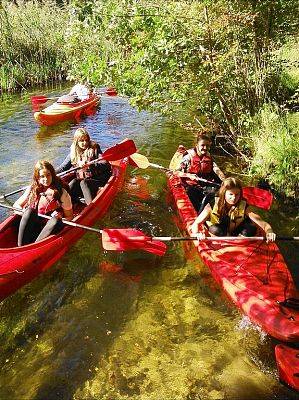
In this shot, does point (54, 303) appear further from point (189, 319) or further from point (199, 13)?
point (199, 13)

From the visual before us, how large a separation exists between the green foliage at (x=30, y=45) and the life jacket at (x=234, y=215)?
38.0 ft

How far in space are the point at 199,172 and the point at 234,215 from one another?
6.22 ft

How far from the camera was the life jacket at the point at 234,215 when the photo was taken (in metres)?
4.57

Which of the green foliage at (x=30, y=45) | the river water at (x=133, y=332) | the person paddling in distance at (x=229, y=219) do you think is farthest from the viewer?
the green foliage at (x=30, y=45)

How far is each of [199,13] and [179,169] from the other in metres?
2.49

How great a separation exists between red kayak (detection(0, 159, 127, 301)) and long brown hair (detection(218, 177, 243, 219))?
1778 mm

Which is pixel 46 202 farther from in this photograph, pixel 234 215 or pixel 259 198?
pixel 259 198

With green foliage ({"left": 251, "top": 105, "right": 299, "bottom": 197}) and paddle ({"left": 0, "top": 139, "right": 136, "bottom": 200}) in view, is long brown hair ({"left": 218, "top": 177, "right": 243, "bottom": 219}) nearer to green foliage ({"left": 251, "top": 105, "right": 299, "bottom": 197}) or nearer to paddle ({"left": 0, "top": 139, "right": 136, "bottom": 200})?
green foliage ({"left": 251, "top": 105, "right": 299, "bottom": 197})

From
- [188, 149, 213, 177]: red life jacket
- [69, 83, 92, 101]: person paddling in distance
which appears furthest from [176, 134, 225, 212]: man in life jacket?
[69, 83, 92, 101]: person paddling in distance

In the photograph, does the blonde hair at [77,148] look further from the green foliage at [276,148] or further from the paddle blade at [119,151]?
the green foliage at [276,148]

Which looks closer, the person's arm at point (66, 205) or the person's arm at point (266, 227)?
the person's arm at point (266, 227)

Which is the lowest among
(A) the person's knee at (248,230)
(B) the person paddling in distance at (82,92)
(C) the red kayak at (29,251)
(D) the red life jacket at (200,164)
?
(C) the red kayak at (29,251)

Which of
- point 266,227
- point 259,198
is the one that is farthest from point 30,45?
point 266,227

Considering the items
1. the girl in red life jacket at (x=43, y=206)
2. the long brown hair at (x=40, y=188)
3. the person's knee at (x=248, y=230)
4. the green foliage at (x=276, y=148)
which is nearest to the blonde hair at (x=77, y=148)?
the girl in red life jacket at (x=43, y=206)
